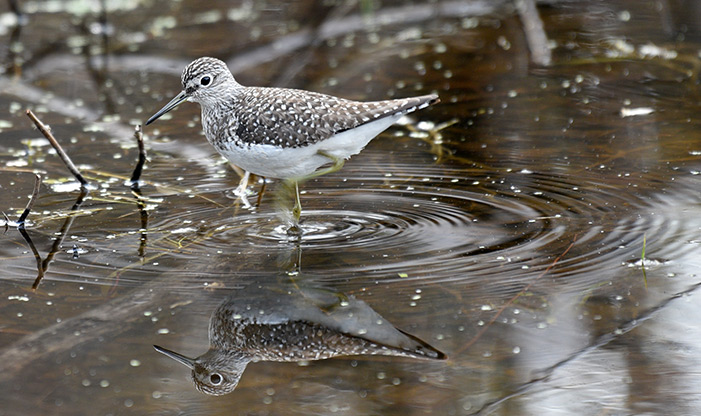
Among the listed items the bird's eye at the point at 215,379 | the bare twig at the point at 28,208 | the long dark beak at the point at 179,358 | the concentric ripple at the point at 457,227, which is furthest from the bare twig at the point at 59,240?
the bird's eye at the point at 215,379

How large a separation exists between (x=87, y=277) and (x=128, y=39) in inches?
268

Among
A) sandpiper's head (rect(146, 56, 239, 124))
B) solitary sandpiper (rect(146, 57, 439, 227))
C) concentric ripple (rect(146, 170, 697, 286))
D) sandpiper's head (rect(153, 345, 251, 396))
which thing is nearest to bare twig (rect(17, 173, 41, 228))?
sandpiper's head (rect(146, 56, 239, 124))

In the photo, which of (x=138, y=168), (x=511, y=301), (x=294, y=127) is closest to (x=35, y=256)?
(x=138, y=168)

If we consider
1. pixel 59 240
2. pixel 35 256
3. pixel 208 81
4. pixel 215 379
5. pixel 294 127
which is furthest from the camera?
pixel 208 81

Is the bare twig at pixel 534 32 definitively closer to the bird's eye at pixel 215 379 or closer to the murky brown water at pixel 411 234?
the murky brown water at pixel 411 234

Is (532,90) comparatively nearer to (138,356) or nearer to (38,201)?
(38,201)

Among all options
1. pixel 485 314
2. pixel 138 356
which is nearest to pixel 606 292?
pixel 485 314

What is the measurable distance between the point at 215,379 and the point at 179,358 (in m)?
Result: 0.28

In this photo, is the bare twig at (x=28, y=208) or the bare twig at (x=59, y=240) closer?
the bare twig at (x=59, y=240)

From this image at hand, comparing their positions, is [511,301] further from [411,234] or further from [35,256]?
[35,256]

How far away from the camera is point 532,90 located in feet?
28.6

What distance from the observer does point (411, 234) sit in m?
5.71

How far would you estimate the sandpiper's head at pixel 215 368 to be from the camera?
13.8 feet

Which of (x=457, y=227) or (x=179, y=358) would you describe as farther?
(x=457, y=227)
